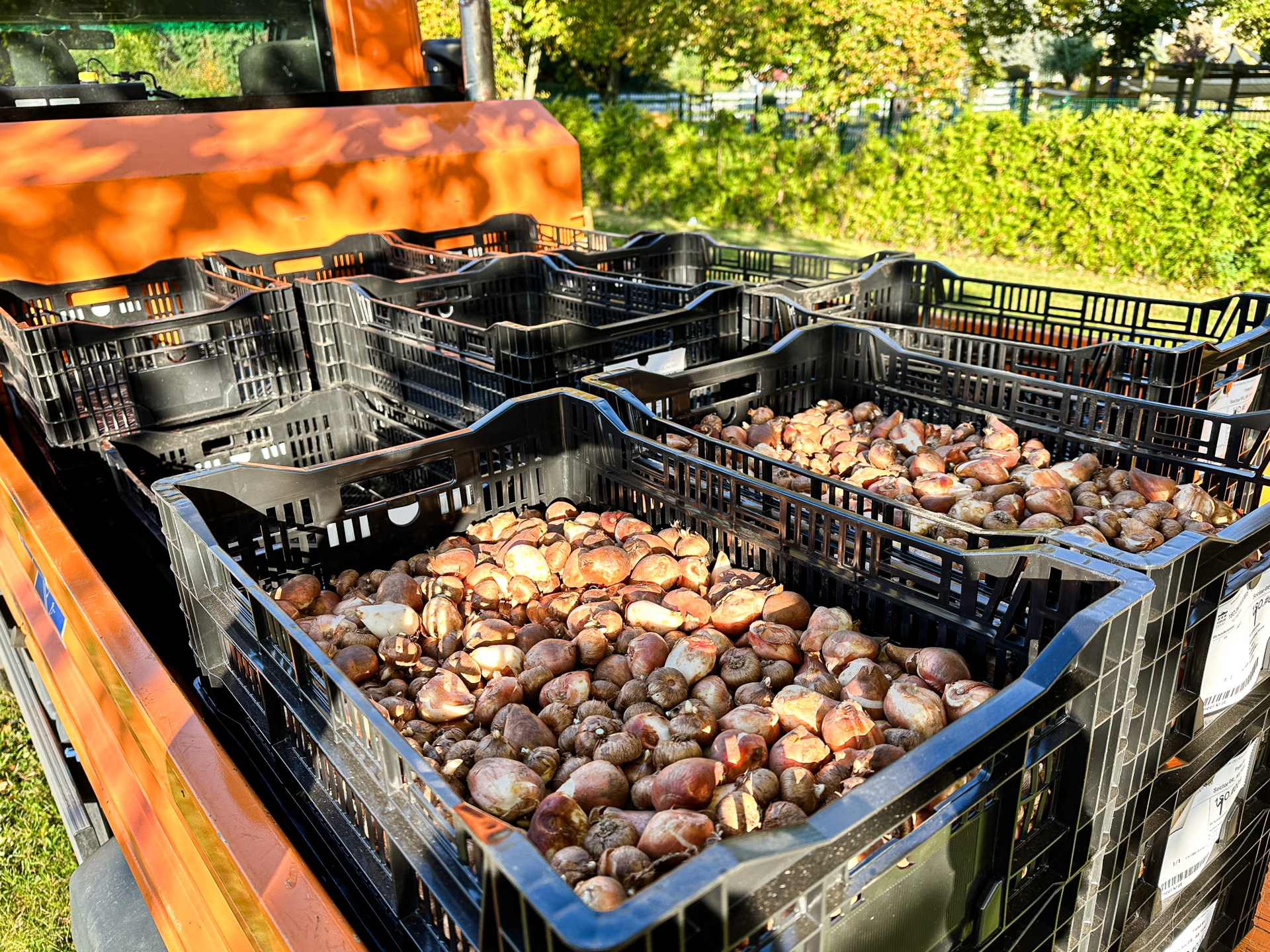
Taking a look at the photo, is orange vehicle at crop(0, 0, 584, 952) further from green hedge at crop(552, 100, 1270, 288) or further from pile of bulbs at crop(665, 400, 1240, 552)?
green hedge at crop(552, 100, 1270, 288)

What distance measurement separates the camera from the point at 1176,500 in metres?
2.26

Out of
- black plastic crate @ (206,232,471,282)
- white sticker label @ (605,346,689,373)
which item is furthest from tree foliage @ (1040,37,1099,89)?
white sticker label @ (605,346,689,373)

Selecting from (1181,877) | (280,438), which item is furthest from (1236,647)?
(280,438)

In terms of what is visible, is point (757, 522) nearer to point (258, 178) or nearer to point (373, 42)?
point (258, 178)

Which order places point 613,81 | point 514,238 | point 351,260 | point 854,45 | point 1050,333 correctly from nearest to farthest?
point 1050,333, point 351,260, point 514,238, point 854,45, point 613,81

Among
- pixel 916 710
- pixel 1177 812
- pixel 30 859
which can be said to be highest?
pixel 916 710

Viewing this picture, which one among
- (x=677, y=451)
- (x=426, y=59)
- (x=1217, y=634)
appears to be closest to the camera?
(x=1217, y=634)

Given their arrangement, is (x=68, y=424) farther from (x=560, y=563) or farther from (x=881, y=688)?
(x=881, y=688)

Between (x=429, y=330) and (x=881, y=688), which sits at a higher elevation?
(x=429, y=330)

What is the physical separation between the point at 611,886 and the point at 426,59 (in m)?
6.29

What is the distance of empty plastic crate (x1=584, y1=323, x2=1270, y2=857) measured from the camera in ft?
4.77

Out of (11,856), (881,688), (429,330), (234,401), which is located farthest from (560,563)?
(11,856)

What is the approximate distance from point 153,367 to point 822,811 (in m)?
3.17

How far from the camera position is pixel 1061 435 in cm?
268
